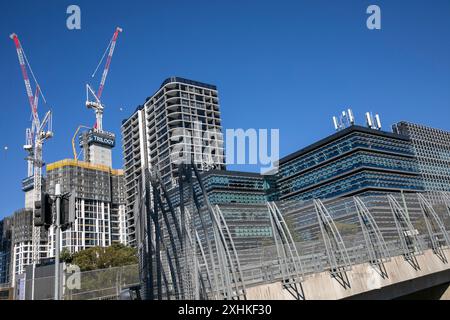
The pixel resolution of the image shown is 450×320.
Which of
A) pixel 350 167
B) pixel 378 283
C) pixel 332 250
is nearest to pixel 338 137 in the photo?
pixel 350 167

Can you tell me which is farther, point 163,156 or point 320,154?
point 163,156

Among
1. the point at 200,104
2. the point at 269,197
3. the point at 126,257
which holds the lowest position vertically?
the point at 126,257

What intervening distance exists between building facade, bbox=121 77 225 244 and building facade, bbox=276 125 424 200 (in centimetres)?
3045

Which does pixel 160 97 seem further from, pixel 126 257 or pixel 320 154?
pixel 126 257

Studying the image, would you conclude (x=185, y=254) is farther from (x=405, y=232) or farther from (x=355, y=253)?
(x=405, y=232)

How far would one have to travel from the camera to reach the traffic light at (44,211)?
12.5 meters

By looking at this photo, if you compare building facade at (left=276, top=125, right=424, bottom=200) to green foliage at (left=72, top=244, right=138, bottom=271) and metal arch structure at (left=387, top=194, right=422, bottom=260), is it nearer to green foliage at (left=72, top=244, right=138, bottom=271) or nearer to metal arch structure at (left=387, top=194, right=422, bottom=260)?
green foliage at (left=72, top=244, right=138, bottom=271)

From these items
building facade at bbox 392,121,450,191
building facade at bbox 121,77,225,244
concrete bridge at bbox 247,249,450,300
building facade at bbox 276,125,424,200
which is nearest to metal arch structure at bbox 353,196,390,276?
concrete bridge at bbox 247,249,450,300

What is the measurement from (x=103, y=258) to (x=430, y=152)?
127127 millimetres

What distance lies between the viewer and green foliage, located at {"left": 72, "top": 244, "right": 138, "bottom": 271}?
76688 mm

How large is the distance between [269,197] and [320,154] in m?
23.1
